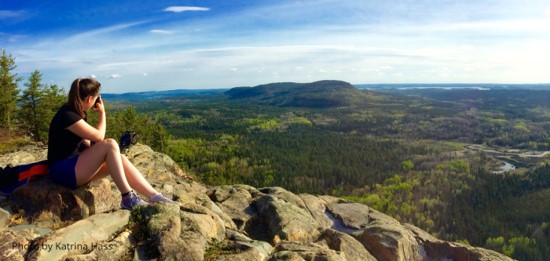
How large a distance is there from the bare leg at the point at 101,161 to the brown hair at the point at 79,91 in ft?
4.18

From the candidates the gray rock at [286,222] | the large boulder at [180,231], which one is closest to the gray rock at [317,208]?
the gray rock at [286,222]

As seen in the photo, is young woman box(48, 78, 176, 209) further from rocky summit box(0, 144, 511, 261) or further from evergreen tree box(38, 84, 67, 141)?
evergreen tree box(38, 84, 67, 141)

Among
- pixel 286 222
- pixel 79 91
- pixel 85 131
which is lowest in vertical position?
pixel 286 222

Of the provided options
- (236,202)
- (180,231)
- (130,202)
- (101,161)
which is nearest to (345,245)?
(236,202)

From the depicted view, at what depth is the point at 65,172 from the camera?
11.2 meters

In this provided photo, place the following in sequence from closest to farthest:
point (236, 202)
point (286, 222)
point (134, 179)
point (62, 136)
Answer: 1. point (62, 136)
2. point (134, 179)
3. point (286, 222)
4. point (236, 202)

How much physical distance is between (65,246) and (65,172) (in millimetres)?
2924

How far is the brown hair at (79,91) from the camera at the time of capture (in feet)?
34.4

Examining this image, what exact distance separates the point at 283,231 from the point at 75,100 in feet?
35.7

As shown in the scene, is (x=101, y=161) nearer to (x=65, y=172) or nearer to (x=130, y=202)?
(x=65, y=172)

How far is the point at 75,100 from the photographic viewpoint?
10562 millimetres

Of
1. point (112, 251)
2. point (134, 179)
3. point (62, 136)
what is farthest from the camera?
point (134, 179)

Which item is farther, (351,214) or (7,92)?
(7,92)

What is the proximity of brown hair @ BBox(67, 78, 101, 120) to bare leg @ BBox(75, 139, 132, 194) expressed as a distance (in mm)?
1273
